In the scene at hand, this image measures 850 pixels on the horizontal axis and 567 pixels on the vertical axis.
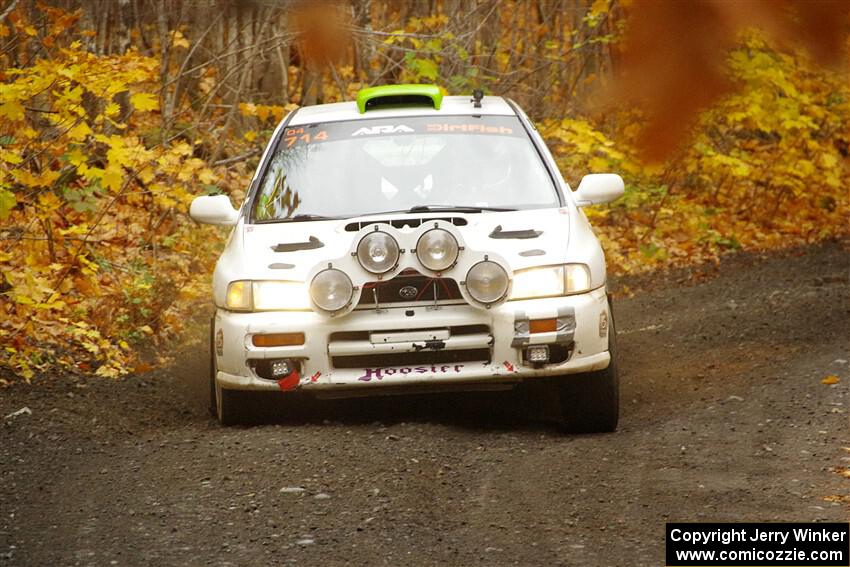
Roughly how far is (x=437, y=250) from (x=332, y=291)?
1.69 feet

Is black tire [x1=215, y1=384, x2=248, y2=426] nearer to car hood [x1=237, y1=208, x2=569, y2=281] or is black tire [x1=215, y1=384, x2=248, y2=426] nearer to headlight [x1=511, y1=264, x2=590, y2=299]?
car hood [x1=237, y1=208, x2=569, y2=281]

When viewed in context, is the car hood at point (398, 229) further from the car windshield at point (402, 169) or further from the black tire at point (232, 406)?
the black tire at point (232, 406)

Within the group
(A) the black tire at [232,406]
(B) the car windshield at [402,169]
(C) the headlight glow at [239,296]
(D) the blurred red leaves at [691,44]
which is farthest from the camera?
(B) the car windshield at [402,169]

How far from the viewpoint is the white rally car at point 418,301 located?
18.2 ft

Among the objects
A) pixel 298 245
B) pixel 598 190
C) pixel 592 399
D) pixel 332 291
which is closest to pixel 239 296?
pixel 298 245

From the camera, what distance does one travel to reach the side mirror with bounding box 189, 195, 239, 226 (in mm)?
6438

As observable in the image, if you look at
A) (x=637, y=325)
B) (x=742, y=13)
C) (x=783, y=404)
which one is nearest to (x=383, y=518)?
(x=783, y=404)

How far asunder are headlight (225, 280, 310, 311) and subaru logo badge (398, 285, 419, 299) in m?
0.44

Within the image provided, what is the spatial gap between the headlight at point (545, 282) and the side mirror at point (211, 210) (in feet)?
5.78

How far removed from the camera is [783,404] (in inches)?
249

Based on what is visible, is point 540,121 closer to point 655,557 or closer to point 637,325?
point 637,325

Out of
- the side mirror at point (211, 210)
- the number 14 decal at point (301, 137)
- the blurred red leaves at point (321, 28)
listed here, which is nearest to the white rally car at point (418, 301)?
the side mirror at point (211, 210)

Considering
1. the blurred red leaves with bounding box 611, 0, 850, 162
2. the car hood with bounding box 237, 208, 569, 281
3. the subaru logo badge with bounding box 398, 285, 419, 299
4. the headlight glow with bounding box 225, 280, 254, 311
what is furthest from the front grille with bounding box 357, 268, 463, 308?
the blurred red leaves with bounding box 611, 0, 850, 162

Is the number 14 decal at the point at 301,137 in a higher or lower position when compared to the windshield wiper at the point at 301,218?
higher
